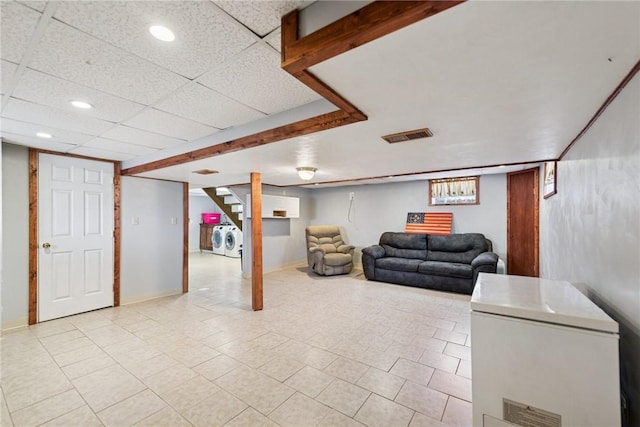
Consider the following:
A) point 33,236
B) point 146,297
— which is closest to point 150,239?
point 146,297

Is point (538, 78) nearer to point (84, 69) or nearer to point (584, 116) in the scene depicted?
point (584, 116)

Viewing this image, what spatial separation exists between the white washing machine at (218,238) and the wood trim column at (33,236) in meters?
5.56

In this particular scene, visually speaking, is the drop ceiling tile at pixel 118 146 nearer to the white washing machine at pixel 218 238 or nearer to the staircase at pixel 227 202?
the staircase at pixel 227 202

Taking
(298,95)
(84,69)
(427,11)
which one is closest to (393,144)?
(298,95)

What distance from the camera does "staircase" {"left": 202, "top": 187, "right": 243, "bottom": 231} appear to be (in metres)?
6.64

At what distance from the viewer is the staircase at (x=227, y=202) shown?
6.64 metres

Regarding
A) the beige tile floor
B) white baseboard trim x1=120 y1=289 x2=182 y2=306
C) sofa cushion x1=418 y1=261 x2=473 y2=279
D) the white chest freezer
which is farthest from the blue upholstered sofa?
white baseboard trim x1=120 y1=289 x2=182 y2=306

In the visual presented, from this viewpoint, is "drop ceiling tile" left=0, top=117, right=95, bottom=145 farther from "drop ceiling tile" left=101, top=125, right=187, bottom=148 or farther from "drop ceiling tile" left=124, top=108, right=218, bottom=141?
"drop ceiling tile" left=124, top=108, right=218, bottom=141

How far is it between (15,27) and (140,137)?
5.39ft

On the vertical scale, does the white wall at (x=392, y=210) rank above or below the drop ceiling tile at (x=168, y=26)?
below

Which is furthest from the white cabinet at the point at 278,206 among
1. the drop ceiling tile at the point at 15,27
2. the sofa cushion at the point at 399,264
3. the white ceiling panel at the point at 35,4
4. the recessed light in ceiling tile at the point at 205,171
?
the white ceiling panel at the point at 35,4

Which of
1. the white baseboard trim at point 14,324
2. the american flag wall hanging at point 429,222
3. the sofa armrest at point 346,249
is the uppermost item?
the american flag wall hanging at point 429,222

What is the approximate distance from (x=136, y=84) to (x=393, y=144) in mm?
2067

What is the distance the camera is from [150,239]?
430 cm
